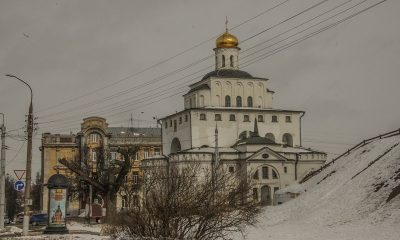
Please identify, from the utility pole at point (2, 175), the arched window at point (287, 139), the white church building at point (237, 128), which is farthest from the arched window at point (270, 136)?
the utility pole at point (2, 175)

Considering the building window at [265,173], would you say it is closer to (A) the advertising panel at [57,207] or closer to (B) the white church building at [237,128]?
(B) the white church building at [237,128]

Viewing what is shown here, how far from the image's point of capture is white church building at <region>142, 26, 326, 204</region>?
77.7 m

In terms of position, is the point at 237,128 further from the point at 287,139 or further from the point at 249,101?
the point at 287,139

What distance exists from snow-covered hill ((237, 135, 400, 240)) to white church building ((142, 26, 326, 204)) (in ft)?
66.2

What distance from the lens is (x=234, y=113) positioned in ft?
276

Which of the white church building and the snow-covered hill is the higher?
the white church building

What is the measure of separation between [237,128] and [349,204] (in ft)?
145

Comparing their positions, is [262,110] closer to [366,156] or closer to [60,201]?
[366,156]

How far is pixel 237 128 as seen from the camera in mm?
84125

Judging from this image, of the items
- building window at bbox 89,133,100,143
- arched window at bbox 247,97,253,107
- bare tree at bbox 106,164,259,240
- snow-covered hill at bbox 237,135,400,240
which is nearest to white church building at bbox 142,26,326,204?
arched window at bbox 247,97,253,107

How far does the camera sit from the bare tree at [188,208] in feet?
61.2

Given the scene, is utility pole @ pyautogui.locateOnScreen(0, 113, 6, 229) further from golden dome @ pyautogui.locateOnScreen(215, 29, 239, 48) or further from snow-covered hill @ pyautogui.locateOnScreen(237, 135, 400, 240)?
golden dome @ pyautogui.locateOnScreen(215, 29, 239, 48)

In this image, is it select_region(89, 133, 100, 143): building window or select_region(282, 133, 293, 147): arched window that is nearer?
select_region(282, 133, 293, 147): arched window

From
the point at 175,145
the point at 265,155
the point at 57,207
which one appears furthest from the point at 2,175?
the point at 175,145
